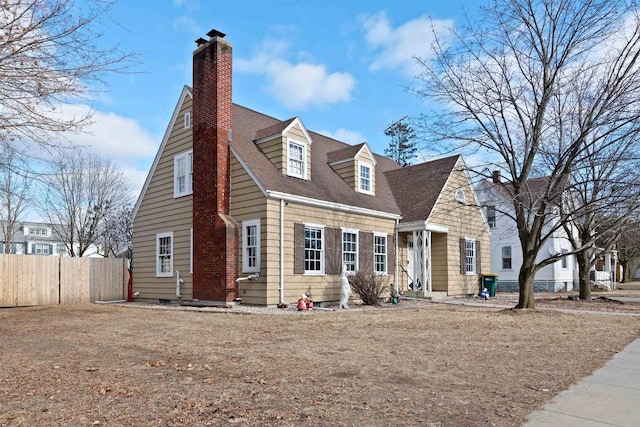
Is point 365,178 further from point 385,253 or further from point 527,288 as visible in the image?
point 527,288

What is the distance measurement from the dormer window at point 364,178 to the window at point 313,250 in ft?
13.0

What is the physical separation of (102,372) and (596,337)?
8.64 m

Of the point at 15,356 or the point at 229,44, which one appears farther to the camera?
the point at 229,44

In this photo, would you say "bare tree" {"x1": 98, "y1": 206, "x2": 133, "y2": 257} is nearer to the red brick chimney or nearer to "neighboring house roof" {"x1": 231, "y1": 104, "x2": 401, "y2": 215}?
"neighboring house roof" {"x1": 231, "y1": 104, "x2": 401, "y2": 215}

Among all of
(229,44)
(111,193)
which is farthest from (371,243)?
(111,193)

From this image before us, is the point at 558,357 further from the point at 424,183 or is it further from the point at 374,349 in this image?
the point at 424,183

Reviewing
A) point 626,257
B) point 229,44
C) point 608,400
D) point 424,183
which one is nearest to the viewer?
point 608,400

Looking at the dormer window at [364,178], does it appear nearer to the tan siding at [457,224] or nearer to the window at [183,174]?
the tan siding at [457,224]

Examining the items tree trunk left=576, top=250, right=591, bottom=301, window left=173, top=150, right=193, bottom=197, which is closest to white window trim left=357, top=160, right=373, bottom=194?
window left=173, top=150, right=193, bottom=197

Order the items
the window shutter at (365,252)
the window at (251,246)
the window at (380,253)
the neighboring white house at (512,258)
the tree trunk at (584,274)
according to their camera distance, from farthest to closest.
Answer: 1. the neighboring white house at (512,258)
2. the tree trunk at (584,274)
3. the window at (380,253)
4. the window shutter at (365,252)
5. the window at (251,246)

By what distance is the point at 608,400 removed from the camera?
4938mm

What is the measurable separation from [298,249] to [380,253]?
471cm

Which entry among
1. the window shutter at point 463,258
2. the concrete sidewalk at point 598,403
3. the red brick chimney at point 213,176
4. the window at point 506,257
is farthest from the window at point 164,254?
the window at point 506,257

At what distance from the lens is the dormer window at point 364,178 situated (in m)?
19.2
